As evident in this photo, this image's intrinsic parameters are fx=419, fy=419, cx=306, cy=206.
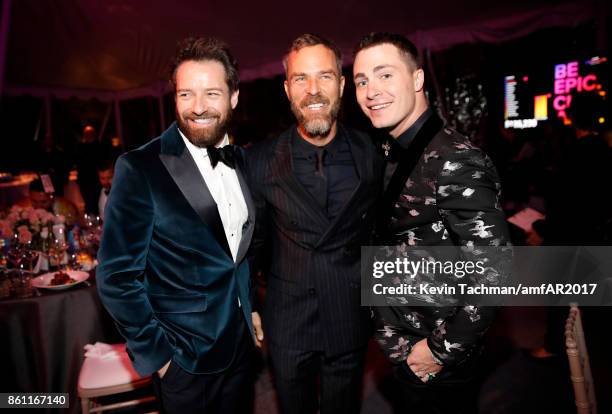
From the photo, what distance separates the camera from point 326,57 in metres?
2.02

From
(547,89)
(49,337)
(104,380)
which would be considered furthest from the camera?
(547,89)

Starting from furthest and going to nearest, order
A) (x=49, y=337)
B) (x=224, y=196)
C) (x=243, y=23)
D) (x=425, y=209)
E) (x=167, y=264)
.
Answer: (x=243, y=23), (x=49, y=337), (x=224, y=196), (x=167, y=264), (x=425, y=209)

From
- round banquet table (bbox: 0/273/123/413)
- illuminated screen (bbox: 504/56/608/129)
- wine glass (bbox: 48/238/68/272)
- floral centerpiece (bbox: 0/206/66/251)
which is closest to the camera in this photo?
round banquet table (bbox: 0/273/123/413)

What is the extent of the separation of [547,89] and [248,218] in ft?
32.1

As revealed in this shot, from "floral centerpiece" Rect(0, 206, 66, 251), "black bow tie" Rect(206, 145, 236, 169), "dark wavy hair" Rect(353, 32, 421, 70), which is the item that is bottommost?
"floral centerpiece" Rect(0, 206, 66, 251)

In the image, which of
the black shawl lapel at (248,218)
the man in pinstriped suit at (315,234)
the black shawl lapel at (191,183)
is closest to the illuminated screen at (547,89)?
the man in pinstriped suit at (315,234)

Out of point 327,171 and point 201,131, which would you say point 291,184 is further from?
point 201,131

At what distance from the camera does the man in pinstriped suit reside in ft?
6.39

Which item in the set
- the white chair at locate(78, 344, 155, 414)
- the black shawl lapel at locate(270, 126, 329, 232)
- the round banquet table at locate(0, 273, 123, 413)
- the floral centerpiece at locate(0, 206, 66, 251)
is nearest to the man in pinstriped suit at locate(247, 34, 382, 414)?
the black shawl lapel at locate(270, 126, 329, 232)

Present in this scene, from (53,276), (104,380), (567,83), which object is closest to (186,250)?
(104,380)

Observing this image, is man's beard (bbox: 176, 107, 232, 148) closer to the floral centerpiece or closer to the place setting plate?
the place setting plate

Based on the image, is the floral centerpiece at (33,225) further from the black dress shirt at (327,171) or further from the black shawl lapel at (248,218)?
the black dress shirt at (327,171)

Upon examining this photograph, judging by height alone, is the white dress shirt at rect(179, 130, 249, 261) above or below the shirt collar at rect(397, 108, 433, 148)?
below

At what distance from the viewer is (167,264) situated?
1694 millimetres
